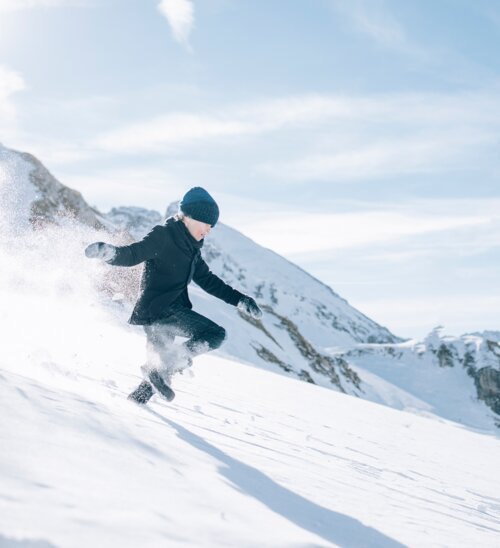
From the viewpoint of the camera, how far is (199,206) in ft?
16.6

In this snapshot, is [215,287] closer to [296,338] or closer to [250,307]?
[250,307]

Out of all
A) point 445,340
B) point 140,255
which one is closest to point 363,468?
point 140,255

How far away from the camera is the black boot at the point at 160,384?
15.7ft

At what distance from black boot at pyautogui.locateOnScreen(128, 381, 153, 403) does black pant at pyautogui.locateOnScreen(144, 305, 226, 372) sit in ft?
0.78

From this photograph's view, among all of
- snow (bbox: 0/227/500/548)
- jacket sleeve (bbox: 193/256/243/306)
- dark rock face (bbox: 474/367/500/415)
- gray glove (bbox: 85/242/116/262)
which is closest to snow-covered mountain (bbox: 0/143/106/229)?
jacket sleeve (bbox: 193/256/243/306)

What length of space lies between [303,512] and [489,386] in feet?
374

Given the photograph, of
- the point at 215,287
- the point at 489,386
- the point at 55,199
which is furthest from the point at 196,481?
the point at 489,386

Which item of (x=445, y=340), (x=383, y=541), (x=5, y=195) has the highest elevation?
(x=445, y=340)

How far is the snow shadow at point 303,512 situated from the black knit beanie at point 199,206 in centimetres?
237

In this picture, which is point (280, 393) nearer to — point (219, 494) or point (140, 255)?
point (140, 255)

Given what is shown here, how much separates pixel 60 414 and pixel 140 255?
7.06 ft

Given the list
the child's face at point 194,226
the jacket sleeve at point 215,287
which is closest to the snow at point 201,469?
the jacket sleeve at point 215,287

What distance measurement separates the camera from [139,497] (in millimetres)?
2031

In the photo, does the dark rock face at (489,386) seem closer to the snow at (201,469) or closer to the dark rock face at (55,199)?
the dark rock face at (55,199)
